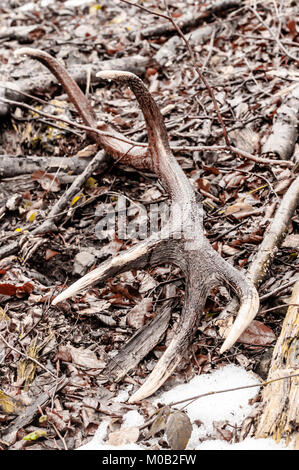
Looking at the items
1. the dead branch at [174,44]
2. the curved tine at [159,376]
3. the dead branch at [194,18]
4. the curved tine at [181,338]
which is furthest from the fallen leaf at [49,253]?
the dead branch at [194,18]

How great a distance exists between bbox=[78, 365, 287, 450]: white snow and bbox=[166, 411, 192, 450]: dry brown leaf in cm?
10

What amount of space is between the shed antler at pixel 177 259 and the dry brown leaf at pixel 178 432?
201mm

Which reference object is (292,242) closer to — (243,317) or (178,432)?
(243,317)

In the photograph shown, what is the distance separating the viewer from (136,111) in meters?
4.17

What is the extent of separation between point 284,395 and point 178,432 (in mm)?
477

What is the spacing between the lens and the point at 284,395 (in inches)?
70.6

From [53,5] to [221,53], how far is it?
9.30 feet

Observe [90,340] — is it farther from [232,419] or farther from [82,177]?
[82,177]

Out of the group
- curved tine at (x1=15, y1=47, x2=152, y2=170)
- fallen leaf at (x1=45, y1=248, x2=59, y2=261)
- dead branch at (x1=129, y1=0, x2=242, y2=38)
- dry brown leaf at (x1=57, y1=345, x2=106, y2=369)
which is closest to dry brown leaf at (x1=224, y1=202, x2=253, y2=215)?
curved tine at (x1=15, y1=47, x2=152, y2=170)

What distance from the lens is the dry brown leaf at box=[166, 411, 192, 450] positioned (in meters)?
1.81

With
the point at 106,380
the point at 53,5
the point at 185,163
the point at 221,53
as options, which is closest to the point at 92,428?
the point at 106,380

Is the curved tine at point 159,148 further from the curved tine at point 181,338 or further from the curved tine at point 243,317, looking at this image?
the curved tine at point 243,317

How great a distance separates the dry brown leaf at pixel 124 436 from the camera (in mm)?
1920

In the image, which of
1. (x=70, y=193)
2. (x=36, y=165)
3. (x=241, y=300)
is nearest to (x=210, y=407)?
(x=241, y=300)
